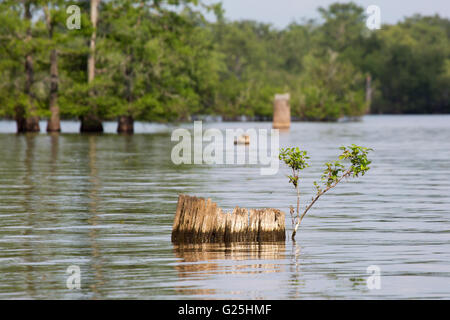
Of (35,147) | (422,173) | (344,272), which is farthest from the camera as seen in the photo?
(35,147)

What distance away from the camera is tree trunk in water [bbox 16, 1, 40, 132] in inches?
2516

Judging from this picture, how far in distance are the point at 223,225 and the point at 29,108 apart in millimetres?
50264

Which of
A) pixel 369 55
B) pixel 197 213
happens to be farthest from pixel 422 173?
pixel 369 55

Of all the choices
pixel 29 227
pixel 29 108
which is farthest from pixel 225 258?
→ pixel 29 108

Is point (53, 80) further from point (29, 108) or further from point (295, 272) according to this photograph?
point (295, 272)

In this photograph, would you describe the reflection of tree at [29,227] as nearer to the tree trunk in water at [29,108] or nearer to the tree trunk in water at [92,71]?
the tree trunk in water at [92,71]

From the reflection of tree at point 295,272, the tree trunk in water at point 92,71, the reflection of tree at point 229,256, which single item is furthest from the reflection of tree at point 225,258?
the tree trunk in water at point 92,71

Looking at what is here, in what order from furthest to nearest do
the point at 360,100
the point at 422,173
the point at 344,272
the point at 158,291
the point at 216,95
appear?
the point at 360,100 < the point at 216,95 < the point at 422,173 < the point at 344,272 < the point at 158,291

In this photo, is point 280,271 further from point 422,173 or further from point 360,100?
point 360,100

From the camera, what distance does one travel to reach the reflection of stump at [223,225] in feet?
48.1

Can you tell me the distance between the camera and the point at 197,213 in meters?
14.6

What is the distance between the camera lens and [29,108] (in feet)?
208

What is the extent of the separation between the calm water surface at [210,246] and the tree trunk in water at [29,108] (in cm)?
3410
